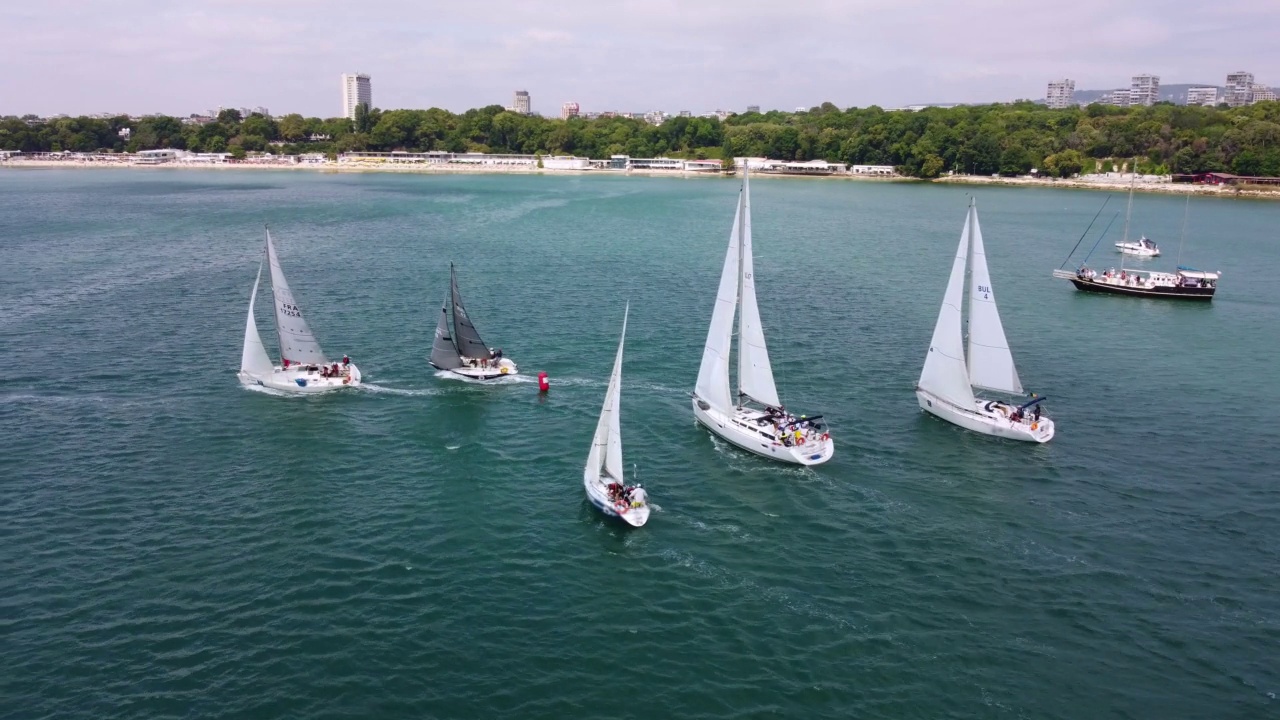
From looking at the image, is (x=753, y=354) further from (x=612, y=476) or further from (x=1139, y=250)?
(x=1139, y=250)

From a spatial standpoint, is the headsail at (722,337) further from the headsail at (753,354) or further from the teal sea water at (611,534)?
the teal sea water at (611,534)

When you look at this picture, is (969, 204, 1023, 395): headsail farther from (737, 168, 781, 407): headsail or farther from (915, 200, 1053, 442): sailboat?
(737, 168, 781, 407): headsail

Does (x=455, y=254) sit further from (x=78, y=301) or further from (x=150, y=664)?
(x=150, y=664)

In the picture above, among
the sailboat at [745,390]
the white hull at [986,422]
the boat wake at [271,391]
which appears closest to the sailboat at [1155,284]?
the white hull at [986,422]

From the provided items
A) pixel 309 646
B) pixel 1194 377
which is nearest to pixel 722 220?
pixel 1194 377

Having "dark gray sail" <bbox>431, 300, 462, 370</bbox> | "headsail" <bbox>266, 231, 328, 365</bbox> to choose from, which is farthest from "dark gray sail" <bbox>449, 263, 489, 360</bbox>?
"headsail" <bbox>266, 231, 328, 365</bbox>
